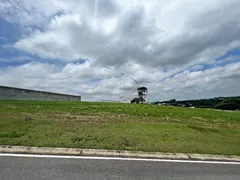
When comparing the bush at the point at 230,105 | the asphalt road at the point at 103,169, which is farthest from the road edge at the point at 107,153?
the bush at the point at 230,105

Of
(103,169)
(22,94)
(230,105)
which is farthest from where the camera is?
(230,105)

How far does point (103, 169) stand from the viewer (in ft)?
12.6

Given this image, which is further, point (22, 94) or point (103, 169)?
point (22, 94)

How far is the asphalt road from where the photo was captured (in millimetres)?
3484

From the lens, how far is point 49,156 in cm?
438

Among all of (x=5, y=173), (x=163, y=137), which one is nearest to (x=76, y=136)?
→ (x=5, y=173)

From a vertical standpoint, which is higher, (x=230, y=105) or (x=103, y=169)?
(x=230, y=105)

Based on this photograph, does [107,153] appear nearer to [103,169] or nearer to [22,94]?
[103,169]

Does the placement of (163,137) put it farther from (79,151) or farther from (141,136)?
(79,151)

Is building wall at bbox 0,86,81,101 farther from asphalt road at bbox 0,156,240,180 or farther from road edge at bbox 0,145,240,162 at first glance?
asphalt road at bbox 0,156,240,180

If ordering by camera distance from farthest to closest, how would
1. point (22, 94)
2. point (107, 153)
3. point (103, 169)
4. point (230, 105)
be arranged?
1. point (230, 105)
2. point (22, 94)
3. point (107, 153)
4. point (103, 169)

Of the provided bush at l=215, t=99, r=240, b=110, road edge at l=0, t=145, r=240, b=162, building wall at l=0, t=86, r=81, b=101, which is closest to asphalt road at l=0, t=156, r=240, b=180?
road edge at l=0, t=145, r=240, b=162

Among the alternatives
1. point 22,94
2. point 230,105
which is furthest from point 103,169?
point 230,105

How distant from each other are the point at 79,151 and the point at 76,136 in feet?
4.49
